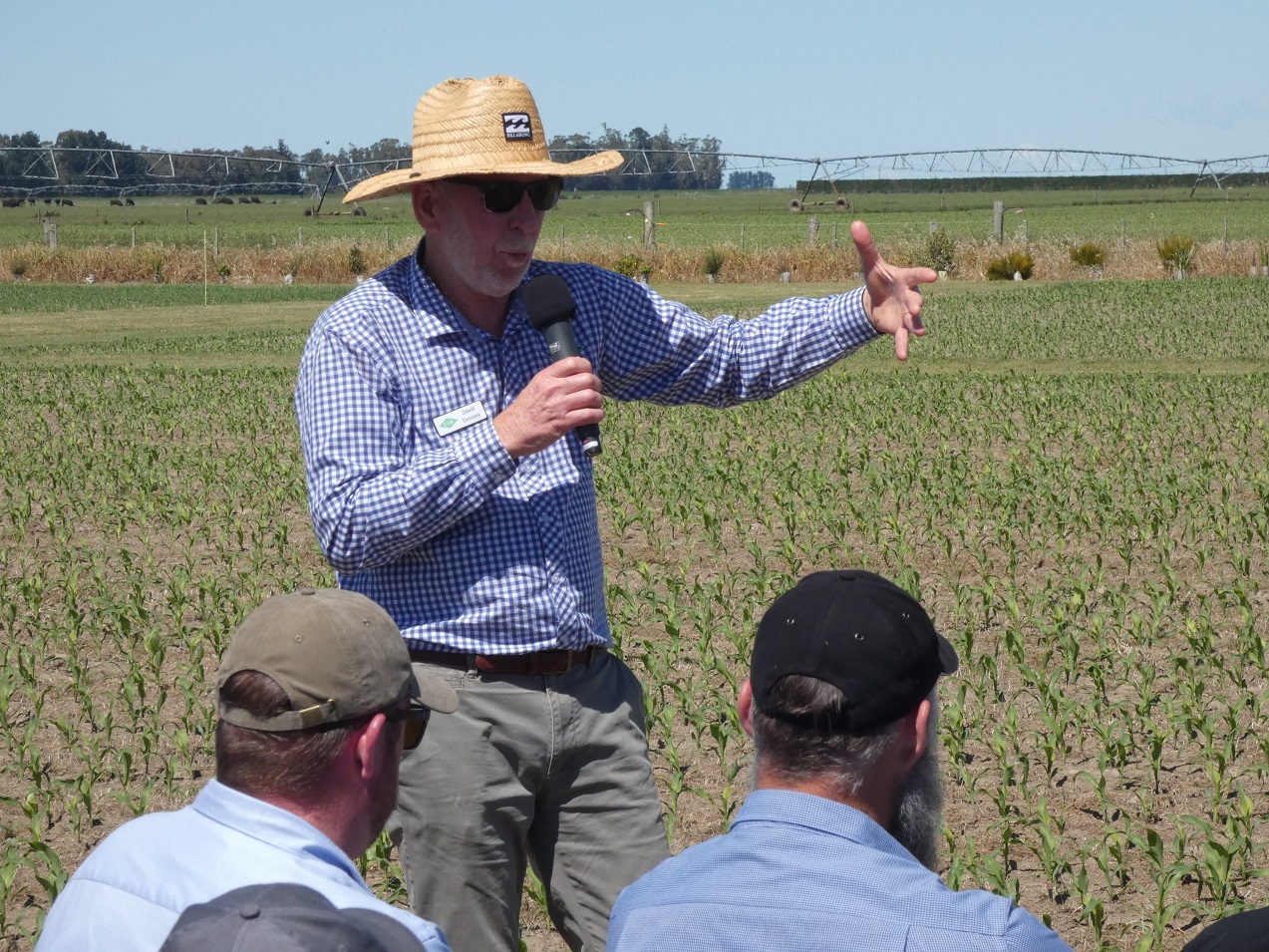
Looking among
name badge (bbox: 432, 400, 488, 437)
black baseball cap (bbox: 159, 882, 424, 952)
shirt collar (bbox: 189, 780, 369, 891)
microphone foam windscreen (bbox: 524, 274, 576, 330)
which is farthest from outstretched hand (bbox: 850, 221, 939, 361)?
black baseball cap (bbox: 159, 882, 424, 952)

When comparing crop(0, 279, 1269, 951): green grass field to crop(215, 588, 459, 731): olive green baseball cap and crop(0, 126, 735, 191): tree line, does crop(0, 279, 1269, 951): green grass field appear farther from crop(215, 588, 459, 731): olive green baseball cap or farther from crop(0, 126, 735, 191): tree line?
crop(0, 126, 735, 191): tree line

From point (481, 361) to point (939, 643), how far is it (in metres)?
1.30

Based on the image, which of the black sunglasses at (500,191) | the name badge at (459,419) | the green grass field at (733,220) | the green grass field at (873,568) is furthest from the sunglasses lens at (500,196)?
the green grass field at (733,220)

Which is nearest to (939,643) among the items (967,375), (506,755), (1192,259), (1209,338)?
(506,755)

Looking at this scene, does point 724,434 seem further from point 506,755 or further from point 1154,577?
point 506,755

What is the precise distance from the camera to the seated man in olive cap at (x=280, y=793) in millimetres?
2061

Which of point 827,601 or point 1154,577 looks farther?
point 1154,577

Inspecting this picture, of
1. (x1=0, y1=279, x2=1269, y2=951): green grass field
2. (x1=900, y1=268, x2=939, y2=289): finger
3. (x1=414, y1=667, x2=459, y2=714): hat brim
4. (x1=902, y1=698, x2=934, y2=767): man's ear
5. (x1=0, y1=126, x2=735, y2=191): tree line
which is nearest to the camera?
(x1=902, y1=698, x2=934, y2=767): man's ear

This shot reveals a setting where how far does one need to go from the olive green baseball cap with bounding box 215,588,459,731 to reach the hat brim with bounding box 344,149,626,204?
3.68ft

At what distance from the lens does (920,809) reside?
2396 millimetres

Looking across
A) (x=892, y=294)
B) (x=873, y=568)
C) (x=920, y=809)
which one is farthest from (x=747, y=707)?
(x=873, y=568)

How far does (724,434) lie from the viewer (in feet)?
49.1

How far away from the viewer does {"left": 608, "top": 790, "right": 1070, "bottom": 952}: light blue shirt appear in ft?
6.69

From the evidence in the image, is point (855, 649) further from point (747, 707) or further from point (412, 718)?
point (412, 718)
